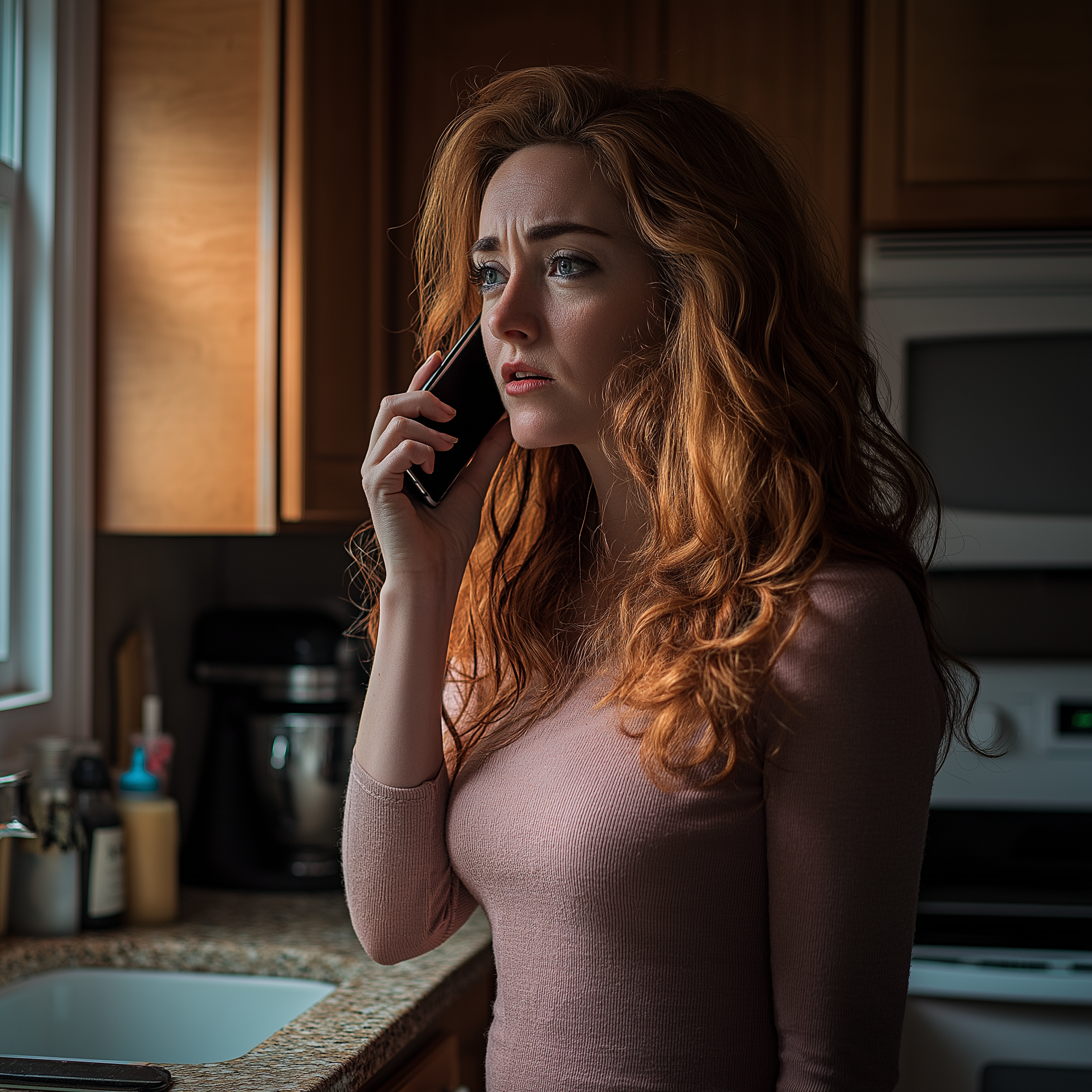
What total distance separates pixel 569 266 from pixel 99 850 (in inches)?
40.2

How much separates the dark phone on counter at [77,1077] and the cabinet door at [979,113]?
1522mm

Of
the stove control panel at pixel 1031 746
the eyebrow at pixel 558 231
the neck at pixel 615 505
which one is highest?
the eyebrow at pixel 558 231

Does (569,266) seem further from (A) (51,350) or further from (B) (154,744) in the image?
(B) (154,744)

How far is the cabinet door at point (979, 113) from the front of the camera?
181 cm

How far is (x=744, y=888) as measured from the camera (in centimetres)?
90

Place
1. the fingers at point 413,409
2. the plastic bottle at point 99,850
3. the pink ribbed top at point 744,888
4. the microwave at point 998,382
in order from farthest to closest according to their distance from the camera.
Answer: the microwave at point 998,382 < the plastic bottle at point 99,850 < the fingers at point 413,409 < the pink ribbed top at point 744,888

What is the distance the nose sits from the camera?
3.26 ft

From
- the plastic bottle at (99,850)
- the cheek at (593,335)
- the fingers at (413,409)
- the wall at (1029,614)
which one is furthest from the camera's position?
the wall at (1029,614)

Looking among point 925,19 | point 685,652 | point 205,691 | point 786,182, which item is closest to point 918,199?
point 925,19

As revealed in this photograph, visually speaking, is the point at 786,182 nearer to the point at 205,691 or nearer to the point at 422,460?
the point at 422,460

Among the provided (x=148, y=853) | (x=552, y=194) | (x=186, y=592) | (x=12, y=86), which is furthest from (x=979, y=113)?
(x=148, y=853)

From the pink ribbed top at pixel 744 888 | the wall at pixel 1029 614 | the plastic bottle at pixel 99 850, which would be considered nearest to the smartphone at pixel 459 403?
the pink ribbed top at pixel 744 888

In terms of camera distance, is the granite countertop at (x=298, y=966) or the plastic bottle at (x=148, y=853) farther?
the plastic bottle at (x=148, y=853)

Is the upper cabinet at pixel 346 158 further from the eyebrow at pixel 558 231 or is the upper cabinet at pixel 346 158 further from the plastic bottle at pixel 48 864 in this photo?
the eyebrow at pixel 558 231
